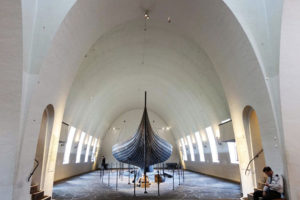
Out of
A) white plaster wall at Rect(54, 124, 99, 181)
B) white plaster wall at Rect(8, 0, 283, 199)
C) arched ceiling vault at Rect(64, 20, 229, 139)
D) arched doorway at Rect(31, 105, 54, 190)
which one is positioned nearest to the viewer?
white plaster wall at Rect(8, 0, 283, 199)

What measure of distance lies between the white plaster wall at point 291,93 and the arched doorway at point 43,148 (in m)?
6.23

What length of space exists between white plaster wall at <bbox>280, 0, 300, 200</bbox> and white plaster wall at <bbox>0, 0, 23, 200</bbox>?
18.4 ft

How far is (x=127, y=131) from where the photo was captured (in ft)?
86.1

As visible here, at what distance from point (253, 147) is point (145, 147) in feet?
16.2

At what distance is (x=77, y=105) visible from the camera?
12.3m

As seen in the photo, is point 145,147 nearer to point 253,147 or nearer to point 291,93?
point 253,147

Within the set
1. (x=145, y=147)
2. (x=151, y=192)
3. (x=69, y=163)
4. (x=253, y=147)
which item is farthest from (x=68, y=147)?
(x=253, y=147)

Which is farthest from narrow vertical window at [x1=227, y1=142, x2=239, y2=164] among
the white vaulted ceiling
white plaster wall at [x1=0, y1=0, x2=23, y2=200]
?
white plaster wall at [x1=0, y1=0, x2=23, y2=200]

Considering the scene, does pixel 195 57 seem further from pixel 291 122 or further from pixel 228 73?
pixel 291 122

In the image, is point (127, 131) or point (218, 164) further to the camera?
point (127, 131)

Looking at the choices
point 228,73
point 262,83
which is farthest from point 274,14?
point 228,73

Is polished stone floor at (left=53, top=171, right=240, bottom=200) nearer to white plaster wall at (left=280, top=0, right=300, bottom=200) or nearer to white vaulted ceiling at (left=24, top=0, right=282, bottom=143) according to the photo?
white plaster wall at (left=280, top=0, right=300, bottom=200)

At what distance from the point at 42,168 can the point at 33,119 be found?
230 centimetres

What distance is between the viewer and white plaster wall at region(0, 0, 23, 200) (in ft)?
14.7
